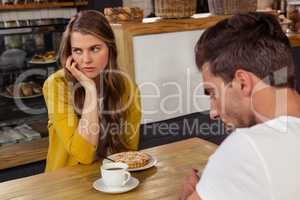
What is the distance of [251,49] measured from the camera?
94cm

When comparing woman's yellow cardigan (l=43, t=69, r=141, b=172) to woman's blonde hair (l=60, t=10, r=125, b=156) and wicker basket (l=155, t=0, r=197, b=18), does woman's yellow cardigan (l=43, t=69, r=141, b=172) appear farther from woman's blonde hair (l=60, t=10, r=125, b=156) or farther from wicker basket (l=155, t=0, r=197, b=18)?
wicker basket (l=155, t=0, r=197, b=18)

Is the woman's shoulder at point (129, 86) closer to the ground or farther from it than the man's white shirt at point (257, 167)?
closer to the ground

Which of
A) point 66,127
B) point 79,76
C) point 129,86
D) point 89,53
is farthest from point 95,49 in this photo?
point 66,127

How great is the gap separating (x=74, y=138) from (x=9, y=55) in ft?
5.74

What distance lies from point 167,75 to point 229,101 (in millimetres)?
1492

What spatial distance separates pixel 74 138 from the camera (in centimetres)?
173

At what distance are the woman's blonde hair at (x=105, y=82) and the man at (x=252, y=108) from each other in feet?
3.00

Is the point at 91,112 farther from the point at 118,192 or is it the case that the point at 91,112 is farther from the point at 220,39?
the point at 220,39

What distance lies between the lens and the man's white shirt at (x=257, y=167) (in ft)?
2.62

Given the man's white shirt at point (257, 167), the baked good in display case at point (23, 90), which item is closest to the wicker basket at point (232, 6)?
the man's white shirt at point (257, 167)

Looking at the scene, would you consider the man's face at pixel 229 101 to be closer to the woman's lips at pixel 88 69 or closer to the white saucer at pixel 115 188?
the white saucer at pixel 115 188

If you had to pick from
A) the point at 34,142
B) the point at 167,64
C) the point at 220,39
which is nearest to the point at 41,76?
the point at 34,142

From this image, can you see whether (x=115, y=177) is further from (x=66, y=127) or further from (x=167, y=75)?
(x=167, y=75)

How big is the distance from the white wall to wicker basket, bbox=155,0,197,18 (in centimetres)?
12
